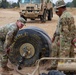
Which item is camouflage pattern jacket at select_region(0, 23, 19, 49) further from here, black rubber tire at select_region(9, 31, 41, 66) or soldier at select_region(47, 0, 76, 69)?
soldier at select_region(47, 0, 76, 69)

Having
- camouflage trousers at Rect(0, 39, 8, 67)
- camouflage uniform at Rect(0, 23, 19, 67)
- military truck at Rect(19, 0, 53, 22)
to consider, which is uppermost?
camouflage uniform at Rect(0, 23, 19, 67)

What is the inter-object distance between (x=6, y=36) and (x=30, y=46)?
1073 millimetres

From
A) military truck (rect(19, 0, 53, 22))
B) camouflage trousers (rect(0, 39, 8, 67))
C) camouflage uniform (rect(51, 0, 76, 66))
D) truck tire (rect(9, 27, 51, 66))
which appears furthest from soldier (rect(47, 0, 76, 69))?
military truck (rect(19, 0, 53, 22))

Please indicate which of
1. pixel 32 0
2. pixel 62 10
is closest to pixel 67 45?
pixel 62 10

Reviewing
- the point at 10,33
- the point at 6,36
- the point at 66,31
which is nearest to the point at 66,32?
the point at 66,31

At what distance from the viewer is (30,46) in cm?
936

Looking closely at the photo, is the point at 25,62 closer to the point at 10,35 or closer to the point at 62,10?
the point at 10,35

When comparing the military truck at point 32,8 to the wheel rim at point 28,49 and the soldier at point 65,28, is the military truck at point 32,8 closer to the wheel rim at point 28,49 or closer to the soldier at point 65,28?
the wheel rim at point 28,49

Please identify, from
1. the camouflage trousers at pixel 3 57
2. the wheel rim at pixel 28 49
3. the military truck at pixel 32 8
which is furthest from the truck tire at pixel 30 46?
the military truck at pixel 32 8

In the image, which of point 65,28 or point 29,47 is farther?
point 29,47

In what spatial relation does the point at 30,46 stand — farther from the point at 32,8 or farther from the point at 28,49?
the point at 32,8

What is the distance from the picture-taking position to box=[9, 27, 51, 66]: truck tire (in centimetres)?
927

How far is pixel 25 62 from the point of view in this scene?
9234mm

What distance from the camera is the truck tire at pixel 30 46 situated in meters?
9.27
